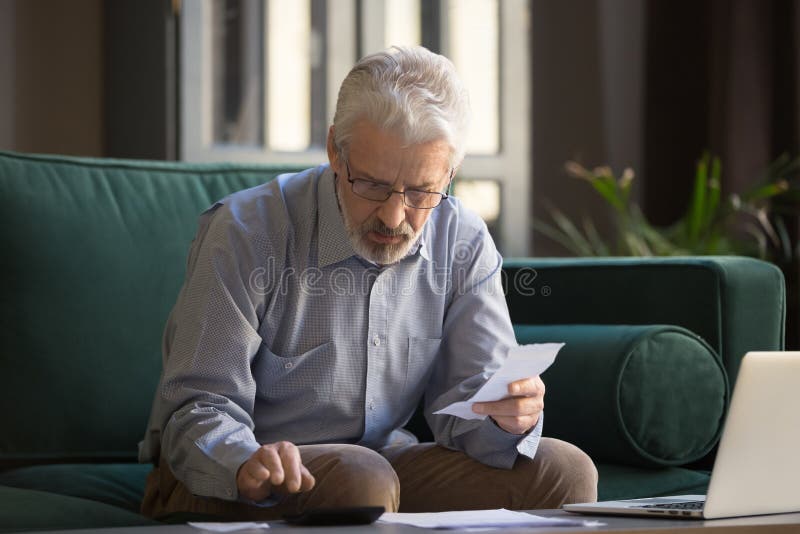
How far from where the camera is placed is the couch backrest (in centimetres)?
180

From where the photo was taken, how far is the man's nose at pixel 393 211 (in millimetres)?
1447

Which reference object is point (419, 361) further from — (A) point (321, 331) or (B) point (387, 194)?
(B) point (387, 194)

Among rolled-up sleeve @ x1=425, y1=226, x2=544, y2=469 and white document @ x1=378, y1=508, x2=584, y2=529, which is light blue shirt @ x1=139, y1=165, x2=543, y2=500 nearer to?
rolled-up sleeve @ x1=425, y1=226, x2=544, y2=469

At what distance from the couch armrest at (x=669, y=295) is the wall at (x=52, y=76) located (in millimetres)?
1768

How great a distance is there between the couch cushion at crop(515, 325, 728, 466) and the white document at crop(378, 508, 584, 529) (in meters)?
0.61

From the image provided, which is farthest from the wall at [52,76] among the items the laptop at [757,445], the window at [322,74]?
the laptop at [757,445]

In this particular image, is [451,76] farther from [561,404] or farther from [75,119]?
[75,119]

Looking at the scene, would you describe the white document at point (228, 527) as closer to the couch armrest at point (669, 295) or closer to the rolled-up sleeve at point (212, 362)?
the rolled-up sleeve at point (212, 362)

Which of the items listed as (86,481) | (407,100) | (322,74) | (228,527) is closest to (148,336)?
(86,481)

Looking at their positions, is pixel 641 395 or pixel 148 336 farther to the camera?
pixel 148 336

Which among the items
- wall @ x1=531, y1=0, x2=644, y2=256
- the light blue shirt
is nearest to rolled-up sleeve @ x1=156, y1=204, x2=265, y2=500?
the light blue shirt

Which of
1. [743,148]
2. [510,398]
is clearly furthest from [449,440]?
[743,148]

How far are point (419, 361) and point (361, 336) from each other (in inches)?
3.8

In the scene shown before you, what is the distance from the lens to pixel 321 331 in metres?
1.53
